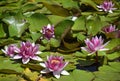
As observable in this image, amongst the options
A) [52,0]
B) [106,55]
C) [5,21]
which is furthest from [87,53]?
[52,0]

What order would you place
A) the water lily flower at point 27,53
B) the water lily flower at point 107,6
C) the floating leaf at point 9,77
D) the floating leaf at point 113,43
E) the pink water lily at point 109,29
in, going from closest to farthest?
the floating leaf at point 9,77
the water lily flower at point 27,53
the floating leaf at point 113,43
the pink water lily at point 109,29
the water lily flower at point 107,6

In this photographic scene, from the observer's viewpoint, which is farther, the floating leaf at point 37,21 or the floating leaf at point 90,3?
the floating leaf at point 90,3

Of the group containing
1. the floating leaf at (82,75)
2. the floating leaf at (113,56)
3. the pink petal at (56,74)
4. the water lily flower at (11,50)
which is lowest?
the floating leaf at (82,75)

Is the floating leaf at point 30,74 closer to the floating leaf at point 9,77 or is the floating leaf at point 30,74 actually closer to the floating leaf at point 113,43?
the floating leaf at point 9,77

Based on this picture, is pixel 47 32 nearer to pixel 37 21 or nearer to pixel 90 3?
pixel 37 21

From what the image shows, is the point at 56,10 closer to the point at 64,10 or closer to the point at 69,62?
the point at 64,10

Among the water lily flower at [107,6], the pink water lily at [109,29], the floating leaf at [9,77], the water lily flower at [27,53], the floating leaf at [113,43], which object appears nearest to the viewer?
the floating leaf at [9,77]

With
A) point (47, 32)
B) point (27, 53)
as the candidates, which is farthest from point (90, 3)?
point (27, 53)

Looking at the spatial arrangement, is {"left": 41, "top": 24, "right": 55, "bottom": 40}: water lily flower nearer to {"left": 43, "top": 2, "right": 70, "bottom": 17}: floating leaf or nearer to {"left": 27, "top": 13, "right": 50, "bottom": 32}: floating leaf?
{"left": 27, "top": 13, "right": 50, "bottom": 32}: floating leaf

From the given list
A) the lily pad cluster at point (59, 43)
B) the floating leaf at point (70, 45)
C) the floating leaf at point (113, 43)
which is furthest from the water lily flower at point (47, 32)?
the floating leaf at point (113, 43)
